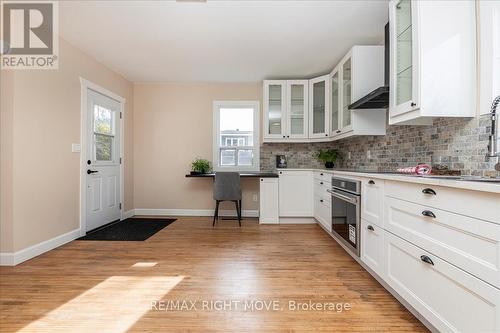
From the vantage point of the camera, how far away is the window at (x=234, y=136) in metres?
4.71

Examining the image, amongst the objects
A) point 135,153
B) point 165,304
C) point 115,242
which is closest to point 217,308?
point 165,304

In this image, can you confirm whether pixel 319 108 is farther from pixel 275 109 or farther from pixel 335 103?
pixel 275 109

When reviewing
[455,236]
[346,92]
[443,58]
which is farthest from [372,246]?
[346,92]

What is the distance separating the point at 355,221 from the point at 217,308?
1472mm

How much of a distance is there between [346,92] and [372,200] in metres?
1.80

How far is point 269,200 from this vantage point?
4094 mm

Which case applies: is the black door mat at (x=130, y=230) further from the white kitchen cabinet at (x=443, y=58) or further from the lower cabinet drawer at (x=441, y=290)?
the white kitchen cabinet at (x=443, y=58)

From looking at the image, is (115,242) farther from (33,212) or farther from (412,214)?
(412,214)

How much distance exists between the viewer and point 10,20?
7.84 ft

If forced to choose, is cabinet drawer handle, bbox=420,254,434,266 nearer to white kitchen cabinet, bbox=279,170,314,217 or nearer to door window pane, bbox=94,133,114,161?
white kitchen cabinet, bbox=279,170,314,217

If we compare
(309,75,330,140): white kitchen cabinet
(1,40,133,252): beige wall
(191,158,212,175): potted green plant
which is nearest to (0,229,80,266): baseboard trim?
(1,40,133,252): beige wall

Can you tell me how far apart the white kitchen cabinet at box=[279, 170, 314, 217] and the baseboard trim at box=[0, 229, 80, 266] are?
9.41ft

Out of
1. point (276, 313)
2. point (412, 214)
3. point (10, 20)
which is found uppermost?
point (10, 20)

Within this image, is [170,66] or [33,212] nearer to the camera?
[33,212]
